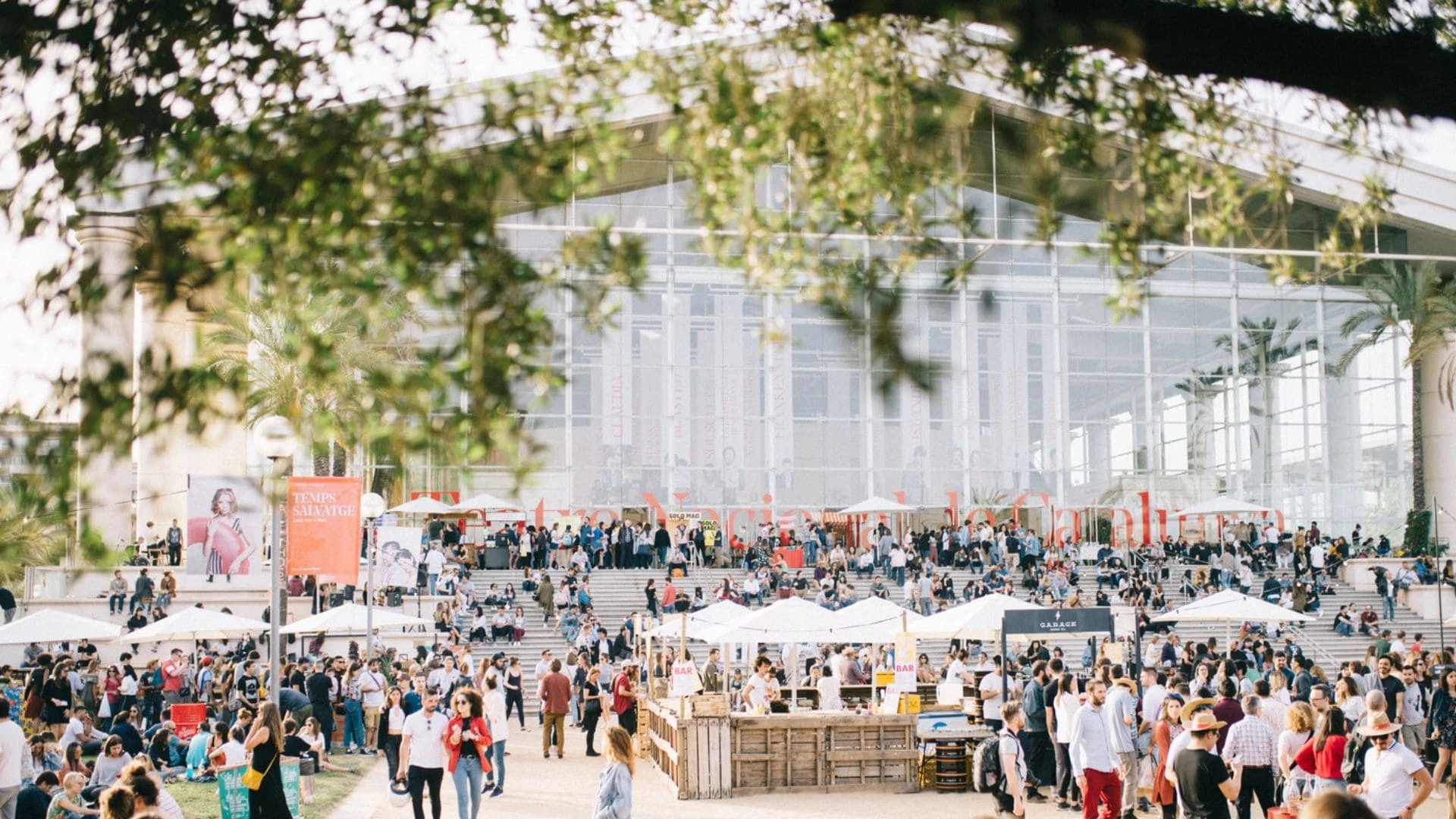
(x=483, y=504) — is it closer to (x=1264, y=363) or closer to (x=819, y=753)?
(x=819, y=753)

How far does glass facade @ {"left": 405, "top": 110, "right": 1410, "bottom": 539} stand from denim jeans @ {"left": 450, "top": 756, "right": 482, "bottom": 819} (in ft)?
87.6

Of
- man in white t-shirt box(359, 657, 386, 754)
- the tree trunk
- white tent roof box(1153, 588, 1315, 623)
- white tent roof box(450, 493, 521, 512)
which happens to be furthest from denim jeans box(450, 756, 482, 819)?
the tree trunk

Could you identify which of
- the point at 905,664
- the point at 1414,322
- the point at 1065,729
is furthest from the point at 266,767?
the point at 1414,322

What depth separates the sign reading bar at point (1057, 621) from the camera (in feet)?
54.7

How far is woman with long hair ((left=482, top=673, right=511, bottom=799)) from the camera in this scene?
1562cm

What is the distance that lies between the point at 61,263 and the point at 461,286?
3.67 ft

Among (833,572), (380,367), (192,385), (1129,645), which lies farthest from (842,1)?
(833,572)

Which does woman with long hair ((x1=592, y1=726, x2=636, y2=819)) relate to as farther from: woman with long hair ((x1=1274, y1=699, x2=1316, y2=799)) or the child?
woman with long hair ((x1=1274, y1=699, x2=1316, y2=799))

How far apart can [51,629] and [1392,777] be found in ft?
57.7

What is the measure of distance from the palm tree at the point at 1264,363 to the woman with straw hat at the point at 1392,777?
3502 centimetres

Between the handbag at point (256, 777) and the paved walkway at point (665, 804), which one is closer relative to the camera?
the handbag at point (256, 777)

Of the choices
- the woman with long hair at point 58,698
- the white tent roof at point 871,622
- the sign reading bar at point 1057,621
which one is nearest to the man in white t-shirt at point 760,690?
the white tent roof at point 871,622

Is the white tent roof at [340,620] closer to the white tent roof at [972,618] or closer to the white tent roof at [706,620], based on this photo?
the white tent roof at [706,620]

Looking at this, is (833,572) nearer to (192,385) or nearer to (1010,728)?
(1010,728)
